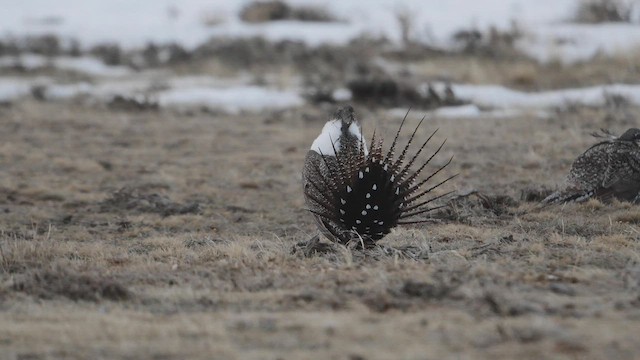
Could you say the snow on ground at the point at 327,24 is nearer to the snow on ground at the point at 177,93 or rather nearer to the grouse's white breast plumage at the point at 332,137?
the snow on ground at the point at 177,93

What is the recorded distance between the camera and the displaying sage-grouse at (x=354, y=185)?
5.52 m

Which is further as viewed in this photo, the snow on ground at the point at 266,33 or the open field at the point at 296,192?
the snow on ground at the point at 266,33

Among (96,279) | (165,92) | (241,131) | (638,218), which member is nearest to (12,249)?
(96,279)

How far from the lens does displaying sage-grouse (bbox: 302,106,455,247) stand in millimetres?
5516

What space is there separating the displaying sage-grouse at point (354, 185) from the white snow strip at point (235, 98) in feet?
32.5

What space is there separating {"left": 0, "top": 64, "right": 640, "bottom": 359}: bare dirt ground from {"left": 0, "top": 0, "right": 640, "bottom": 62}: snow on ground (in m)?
9.97

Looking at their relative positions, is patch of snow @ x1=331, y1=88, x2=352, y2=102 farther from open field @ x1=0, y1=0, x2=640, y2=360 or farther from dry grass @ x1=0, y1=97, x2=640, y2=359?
dry grass @ x1=0, y1=97, x2=640, y2=359

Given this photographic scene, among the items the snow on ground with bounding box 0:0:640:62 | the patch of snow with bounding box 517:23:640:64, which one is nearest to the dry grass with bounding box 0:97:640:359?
the patch of snow with bounding box 517:23:640:64

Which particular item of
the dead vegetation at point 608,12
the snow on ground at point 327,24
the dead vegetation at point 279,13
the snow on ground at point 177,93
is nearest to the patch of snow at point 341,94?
the snow on ground at point 177,93

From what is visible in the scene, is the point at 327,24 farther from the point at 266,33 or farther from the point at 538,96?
the point at 538,96

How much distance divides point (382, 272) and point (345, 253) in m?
0.53

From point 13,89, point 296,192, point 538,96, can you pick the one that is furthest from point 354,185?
point 13,89

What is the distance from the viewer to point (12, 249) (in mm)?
5590

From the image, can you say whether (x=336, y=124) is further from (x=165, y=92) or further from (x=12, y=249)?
(x=165, y=92)
